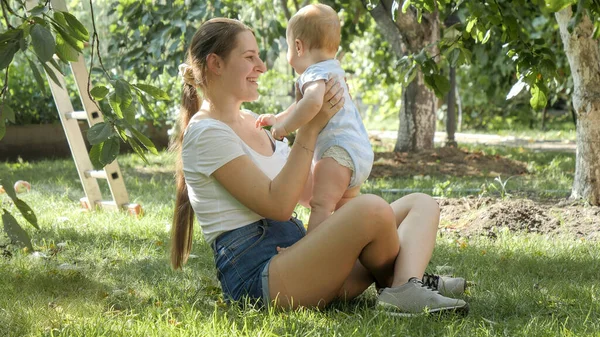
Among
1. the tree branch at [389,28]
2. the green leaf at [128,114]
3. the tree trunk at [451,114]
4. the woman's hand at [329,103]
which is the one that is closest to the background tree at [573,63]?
the woman's hand at [329,103]

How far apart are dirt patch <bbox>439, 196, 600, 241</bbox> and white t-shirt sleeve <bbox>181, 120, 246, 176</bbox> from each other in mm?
2114

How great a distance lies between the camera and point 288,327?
8.50 feet

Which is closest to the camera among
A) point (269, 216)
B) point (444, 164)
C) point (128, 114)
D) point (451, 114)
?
point (128, 114)

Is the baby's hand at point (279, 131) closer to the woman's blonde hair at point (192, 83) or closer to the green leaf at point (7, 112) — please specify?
the woman's blonde hair at point (192, 83)

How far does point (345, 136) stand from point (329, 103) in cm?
23

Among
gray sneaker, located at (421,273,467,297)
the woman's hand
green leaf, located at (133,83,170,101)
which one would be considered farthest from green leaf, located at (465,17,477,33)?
green leaf, located at (133,83,170,101)

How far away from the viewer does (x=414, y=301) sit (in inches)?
107

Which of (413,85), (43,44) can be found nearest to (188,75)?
(43,44)

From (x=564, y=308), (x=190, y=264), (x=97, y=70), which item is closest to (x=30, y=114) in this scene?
(x=97, y=70)

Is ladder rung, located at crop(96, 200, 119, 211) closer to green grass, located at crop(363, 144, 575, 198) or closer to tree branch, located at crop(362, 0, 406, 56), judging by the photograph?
green grass, located at crop(363, 144, 575, 198)

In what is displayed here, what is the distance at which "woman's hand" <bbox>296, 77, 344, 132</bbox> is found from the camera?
9.40 feet

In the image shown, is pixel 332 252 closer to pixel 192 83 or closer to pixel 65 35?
pixel 192 83

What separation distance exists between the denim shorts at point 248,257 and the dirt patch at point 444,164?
4.39 m

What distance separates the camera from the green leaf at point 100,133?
2305mm
